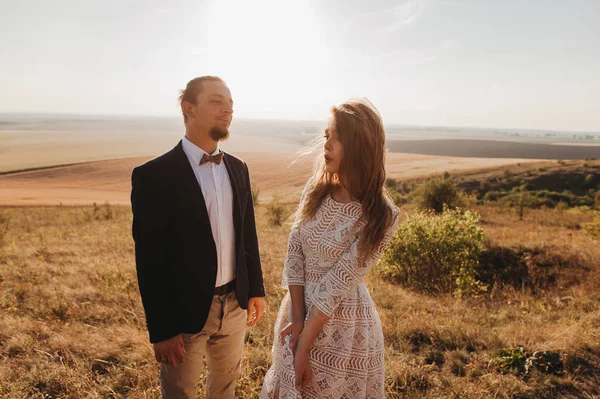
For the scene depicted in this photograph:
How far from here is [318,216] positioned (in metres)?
2.27

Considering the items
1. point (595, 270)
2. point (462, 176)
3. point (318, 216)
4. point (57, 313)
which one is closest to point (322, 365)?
point (318, 216)

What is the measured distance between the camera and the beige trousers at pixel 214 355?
8.34 feet

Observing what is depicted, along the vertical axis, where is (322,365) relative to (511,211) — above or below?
above

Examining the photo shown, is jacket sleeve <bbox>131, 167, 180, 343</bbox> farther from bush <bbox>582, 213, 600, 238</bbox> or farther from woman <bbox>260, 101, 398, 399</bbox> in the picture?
bush <bbox>582, 213, 600, 238</bbox>

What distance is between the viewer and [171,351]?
2.46 metres

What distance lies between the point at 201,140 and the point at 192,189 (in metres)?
0.39

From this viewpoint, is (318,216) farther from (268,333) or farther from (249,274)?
(268,333)

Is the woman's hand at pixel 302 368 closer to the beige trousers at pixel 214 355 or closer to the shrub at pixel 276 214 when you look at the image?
the beige trousers at pixel 214 355

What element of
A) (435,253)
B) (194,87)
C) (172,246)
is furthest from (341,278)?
(435,253)

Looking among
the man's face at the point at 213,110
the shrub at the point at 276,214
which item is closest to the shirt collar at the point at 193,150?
the man's face at the point at 213,110

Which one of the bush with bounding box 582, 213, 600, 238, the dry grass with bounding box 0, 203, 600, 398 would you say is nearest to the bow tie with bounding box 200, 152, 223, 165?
the dry grass with bounding box 0, 203, 600, 398

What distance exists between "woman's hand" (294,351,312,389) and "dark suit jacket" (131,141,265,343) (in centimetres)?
85

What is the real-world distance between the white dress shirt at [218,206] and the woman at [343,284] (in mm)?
724

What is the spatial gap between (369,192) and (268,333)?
3.26m
